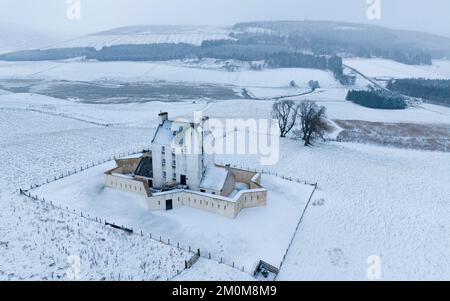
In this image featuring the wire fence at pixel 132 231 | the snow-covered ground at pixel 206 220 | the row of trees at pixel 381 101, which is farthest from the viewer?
the row of trees at pixel 381 101

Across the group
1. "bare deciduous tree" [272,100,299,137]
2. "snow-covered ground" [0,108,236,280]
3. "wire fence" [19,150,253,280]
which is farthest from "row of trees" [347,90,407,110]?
"wire fence" [19,150,253,280]

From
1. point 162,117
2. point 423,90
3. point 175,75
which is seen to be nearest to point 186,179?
point 162,117

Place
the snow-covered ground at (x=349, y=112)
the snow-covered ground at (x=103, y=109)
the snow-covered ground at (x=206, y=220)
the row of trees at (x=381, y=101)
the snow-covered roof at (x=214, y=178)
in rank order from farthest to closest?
1. the row of trees at (x=381, y=101)
2. the snow-covered ground at (x=349, y=112)
3. the snow-covered ground at (x=103, y=109)
4. the snow-covered roof at (x=214, y=178)
5. the snow-covered ground at (x=206, y=220)

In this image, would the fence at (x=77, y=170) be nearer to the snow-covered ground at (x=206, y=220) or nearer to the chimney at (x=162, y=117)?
the snow-covered ground at (x=206, y=220)

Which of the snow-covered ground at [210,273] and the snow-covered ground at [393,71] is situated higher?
the snow-covered ground at [393,71]

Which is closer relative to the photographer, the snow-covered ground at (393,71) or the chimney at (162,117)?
the chimney at (162,117)

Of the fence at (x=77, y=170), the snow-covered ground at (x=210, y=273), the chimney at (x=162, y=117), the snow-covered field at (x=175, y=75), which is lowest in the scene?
the snow-covered ground at (x=210, y=273)

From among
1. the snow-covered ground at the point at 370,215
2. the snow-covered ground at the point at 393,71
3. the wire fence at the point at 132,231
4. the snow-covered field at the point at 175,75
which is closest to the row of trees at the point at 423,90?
the snow-covered field at the point at 175,75
